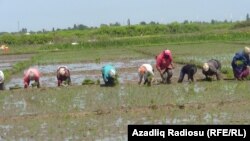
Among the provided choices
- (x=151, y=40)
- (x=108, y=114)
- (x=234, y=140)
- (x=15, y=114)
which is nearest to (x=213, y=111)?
(x=108, y=114)

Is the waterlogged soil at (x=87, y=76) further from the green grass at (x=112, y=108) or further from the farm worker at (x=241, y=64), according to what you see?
the green grass at (x=112, y=108)

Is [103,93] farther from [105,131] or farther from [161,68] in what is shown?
[105,131]

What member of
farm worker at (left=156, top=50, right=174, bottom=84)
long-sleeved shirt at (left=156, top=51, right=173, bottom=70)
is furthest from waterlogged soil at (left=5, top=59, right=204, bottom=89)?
long-sleeved shirt at (left=156, top=51, right=173, bottom=70)

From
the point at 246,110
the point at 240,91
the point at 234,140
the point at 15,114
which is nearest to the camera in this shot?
the point at 234,140

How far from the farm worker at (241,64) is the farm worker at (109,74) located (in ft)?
9.08

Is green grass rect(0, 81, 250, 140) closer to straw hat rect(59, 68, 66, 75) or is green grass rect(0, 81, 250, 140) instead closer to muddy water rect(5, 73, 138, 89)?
straw hat rect(59, 68, 66, 75)

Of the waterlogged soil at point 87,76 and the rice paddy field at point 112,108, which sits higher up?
the rice paddy field at point 112,108

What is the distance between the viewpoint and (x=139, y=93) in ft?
33.4

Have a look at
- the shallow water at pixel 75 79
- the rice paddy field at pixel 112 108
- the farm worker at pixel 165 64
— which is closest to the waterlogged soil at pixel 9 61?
the shallow water at pixel 75 79

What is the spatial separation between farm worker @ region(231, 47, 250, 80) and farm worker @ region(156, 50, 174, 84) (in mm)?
1460

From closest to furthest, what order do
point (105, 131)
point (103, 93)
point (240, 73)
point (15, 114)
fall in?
point (105, 131) < point (15, 114) < point (103, 93) < point (240, 73)

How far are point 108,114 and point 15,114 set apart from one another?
71.4 inches

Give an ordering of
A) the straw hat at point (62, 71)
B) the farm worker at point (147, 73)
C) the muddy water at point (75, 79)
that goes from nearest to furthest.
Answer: the farm worker at point (147, 73)
the straw hat at point (62, 71)
the muddy water at point (75, 79)

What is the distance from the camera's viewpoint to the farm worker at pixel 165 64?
1120 centimetres
